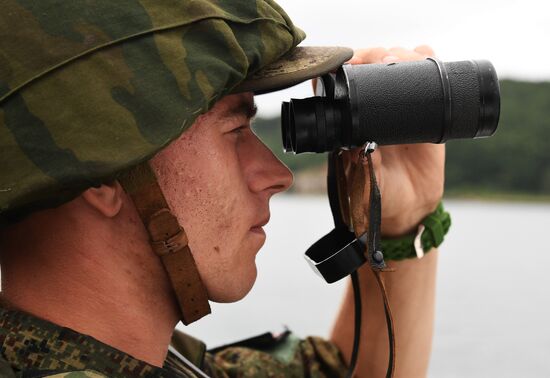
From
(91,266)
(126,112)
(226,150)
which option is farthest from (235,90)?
(91,266)

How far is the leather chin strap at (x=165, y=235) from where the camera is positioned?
1604mm

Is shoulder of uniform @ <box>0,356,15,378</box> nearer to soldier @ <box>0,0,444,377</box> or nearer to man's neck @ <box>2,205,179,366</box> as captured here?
soldier @ <box>0,0,444,377</box>

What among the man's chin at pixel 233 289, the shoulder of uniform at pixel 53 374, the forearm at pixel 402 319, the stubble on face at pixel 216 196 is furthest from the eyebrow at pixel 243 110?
the forearm at pixel 402 319

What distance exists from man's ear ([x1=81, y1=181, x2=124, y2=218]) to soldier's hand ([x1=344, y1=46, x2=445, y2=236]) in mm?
747

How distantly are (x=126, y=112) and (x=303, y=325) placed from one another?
1911 mm

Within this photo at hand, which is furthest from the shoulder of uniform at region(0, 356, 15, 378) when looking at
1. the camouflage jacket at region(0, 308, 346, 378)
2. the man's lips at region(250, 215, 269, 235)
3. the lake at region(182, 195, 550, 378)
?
the lake at region(182, 195, 550, 378)

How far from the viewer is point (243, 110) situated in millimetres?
1768

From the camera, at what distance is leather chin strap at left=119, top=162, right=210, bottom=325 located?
1.60m

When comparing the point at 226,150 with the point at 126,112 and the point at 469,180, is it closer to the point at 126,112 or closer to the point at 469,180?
the point at 126,112

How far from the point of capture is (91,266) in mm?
1640

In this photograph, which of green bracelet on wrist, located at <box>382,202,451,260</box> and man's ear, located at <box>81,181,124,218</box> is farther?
Result: green bracelet on wrist, located at <box>382,202,451,260</box>

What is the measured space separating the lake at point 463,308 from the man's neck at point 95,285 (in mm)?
751

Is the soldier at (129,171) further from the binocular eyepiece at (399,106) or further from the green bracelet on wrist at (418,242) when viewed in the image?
the green bracelet on wrist at (418,242)

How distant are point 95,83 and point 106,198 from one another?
0.79 ft
